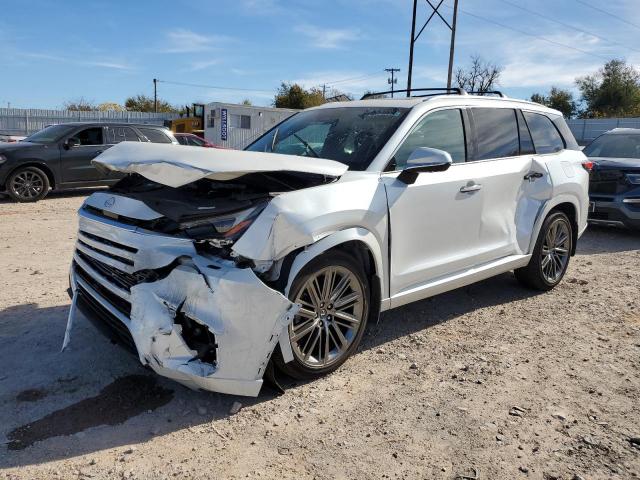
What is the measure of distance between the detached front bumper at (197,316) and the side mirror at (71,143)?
9.24m

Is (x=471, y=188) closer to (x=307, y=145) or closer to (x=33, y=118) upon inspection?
(x=307, y=145)

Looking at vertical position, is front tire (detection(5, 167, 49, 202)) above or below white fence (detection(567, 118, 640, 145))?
below

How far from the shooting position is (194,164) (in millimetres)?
3018

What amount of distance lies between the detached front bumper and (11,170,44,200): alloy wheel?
9025 millimetres

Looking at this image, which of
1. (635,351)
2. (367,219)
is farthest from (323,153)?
(635,351)

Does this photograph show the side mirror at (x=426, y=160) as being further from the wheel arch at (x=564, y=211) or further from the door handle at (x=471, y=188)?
the wheel arch at (x=564, y=211)

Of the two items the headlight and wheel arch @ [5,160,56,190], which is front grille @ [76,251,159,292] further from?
wheel arch @ [5,160,56,190]

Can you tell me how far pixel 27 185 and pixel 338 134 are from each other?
8838 mm

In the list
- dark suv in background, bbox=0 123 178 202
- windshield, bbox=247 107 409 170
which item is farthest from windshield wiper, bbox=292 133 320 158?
dark suv in background, bbox=0 123 178 202

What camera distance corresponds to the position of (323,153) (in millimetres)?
4160

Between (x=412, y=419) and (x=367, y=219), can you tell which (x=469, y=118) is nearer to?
(x=367, y=219)

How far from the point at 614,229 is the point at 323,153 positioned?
25.6ft

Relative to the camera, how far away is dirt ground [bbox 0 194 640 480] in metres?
2.72

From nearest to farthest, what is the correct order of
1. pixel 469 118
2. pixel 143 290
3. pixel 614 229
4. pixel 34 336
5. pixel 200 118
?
1. pixel 143 290
2. pixel 34 336
3. pixel 469 118
4. pixel 614 229
5. pixel 200 118
